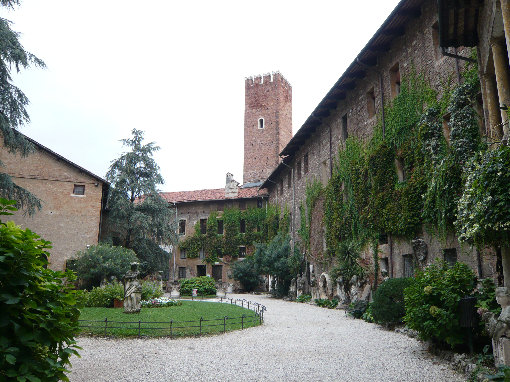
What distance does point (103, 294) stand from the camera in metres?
15.6

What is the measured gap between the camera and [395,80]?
14.5 m

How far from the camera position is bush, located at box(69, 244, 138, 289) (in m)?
19.2

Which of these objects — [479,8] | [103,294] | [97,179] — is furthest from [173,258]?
[479,8]

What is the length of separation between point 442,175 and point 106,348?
9.12 m

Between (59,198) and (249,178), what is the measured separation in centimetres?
1971

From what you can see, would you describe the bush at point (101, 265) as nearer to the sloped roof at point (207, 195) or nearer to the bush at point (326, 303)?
the bush at point (326, 303)

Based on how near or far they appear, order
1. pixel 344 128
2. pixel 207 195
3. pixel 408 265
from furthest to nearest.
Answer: pixel 207 195
pixel 344 128
pixel 408 265

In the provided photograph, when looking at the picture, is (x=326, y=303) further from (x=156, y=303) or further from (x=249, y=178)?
(x=249, y=178)

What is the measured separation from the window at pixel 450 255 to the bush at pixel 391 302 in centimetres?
122

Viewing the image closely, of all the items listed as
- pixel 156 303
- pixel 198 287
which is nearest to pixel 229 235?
pixel 198 287

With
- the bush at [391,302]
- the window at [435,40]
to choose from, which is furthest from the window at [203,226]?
the window at [435,40]

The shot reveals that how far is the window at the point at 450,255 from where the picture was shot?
34.9ft

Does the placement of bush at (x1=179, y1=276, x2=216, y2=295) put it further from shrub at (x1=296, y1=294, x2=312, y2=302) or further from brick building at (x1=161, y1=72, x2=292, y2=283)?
brick building at (x1=161, y1=72, x2=292, y2=283)

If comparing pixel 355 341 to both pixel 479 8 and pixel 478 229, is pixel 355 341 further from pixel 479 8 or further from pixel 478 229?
pixel 479 8
